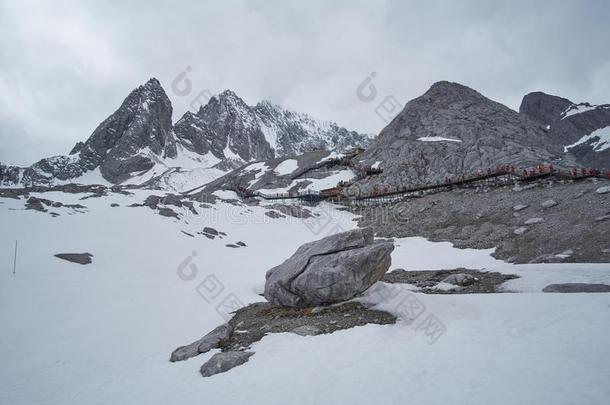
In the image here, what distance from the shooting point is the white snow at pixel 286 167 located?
261ft

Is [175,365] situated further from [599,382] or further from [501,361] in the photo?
[599,382]

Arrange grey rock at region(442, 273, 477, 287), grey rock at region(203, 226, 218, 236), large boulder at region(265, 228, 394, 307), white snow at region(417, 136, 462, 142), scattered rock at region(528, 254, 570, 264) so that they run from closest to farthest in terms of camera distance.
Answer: large boulder at region(265, 228, 394, 307), grey rock at region(442, 273, 477, 287), scattered rock at region(528, 254, 570, 264), grey rock at region(203, 226, 218, 236), white snow at region(417, 136, 462, 142)

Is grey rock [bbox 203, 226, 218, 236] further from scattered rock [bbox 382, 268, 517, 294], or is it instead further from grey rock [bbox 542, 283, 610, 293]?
grey rock [bbox 542, 283, 610, 293]

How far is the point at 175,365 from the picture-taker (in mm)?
10734

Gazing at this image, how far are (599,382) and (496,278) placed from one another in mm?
9384

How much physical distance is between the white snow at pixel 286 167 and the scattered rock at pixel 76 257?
5885 centimetres

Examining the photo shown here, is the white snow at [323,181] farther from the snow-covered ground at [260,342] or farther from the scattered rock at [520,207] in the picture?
the snow-covered ground at [260,342]

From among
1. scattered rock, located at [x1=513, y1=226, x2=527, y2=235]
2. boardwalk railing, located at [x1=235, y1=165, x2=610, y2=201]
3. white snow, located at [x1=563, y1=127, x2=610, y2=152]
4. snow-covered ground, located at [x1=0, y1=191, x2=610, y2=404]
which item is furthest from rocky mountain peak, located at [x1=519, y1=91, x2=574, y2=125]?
snow-covered ground, located at [x1=0, y1=191, x2=610, y2=404]

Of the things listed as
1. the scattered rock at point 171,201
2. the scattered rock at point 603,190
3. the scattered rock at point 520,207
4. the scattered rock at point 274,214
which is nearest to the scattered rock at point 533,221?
the scattered rock at point 520,207

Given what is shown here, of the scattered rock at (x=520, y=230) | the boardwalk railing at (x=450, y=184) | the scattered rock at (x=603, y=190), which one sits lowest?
the scattered rock at (x=520, y=230)

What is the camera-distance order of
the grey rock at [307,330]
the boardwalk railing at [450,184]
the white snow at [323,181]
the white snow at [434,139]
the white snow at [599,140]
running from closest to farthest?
the grey rock at [307,330], the boardwalk railing at [450,184], the white snow at [434,139], the white snow at [323,181], the white snow at [599,140]

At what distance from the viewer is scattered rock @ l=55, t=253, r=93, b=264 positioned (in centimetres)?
2019

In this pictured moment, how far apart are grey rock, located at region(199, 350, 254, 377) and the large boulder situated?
380 cm

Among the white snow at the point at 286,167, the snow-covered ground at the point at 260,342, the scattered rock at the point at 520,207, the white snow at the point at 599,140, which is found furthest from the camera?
the white snow at the point at 599,140
